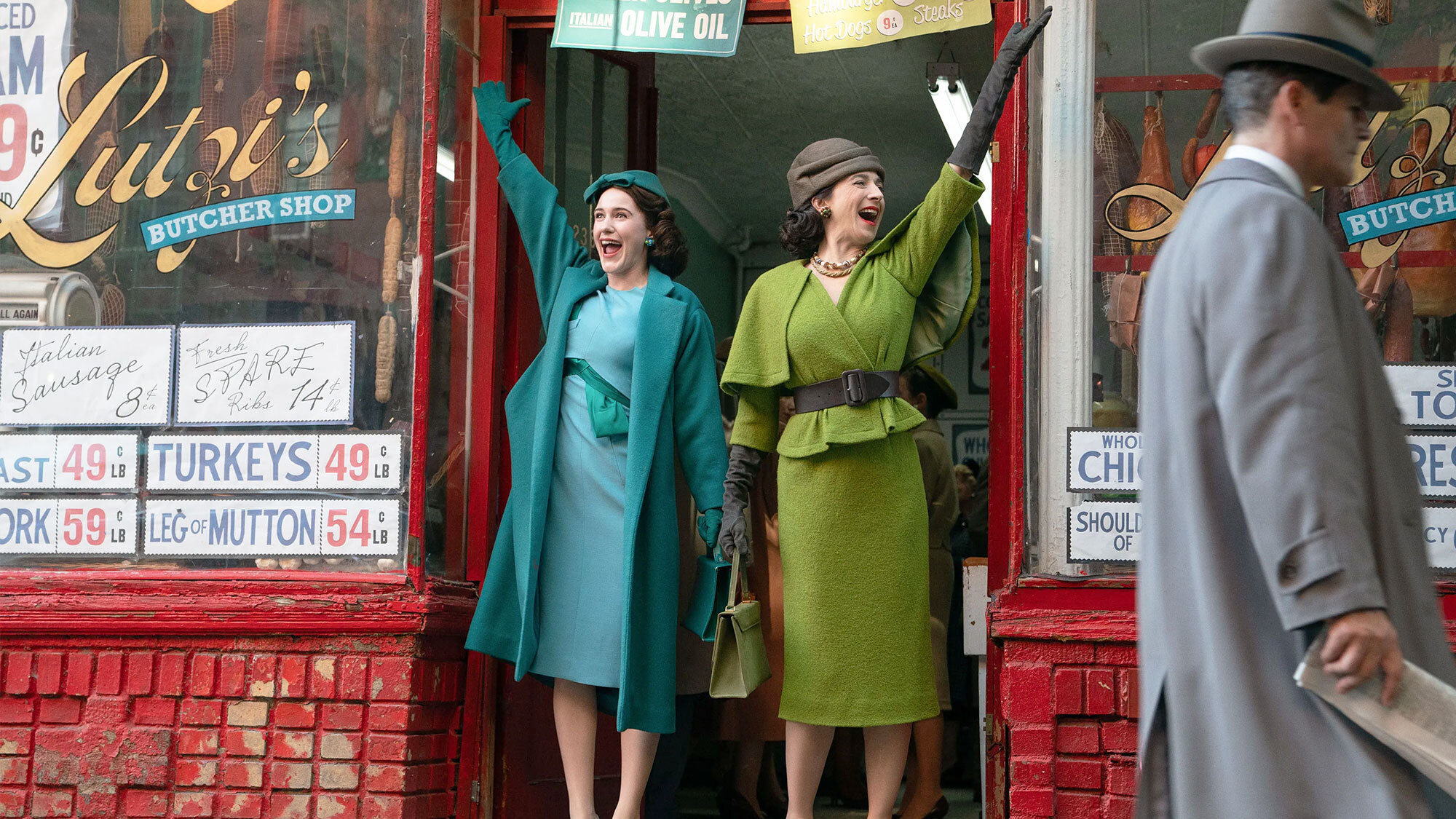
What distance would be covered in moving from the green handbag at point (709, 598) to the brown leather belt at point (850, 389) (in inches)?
20.8

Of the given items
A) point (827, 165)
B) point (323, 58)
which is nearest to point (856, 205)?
point (827, 165)

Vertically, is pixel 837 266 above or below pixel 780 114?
below

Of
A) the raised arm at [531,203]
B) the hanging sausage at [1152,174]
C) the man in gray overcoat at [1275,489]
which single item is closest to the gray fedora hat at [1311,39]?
the man in gray overcoat at [1275,489]

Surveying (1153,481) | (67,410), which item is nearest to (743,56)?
(67,410)

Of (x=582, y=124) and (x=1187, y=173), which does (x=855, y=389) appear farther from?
(x=582, y=124)

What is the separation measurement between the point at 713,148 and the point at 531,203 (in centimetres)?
521

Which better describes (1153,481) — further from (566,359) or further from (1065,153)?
(566,359)

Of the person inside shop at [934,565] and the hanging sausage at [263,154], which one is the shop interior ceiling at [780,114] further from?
the hanging sausage at [263,154]

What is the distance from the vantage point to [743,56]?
25.9 ft

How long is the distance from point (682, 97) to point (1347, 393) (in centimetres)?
681

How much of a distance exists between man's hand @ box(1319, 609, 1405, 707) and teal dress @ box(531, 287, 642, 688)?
2484 mm

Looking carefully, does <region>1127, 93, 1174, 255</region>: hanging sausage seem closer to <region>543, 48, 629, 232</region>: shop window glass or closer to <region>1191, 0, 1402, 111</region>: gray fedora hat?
<region>1191, 0, 1402, 111</region>: gray fedora hat

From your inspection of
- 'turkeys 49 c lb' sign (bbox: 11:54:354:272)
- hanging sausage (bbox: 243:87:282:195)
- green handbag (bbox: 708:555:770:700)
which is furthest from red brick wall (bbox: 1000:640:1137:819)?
hanging sausage (bbox: 243:87:282:195)

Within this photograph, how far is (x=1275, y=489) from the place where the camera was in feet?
6.93
